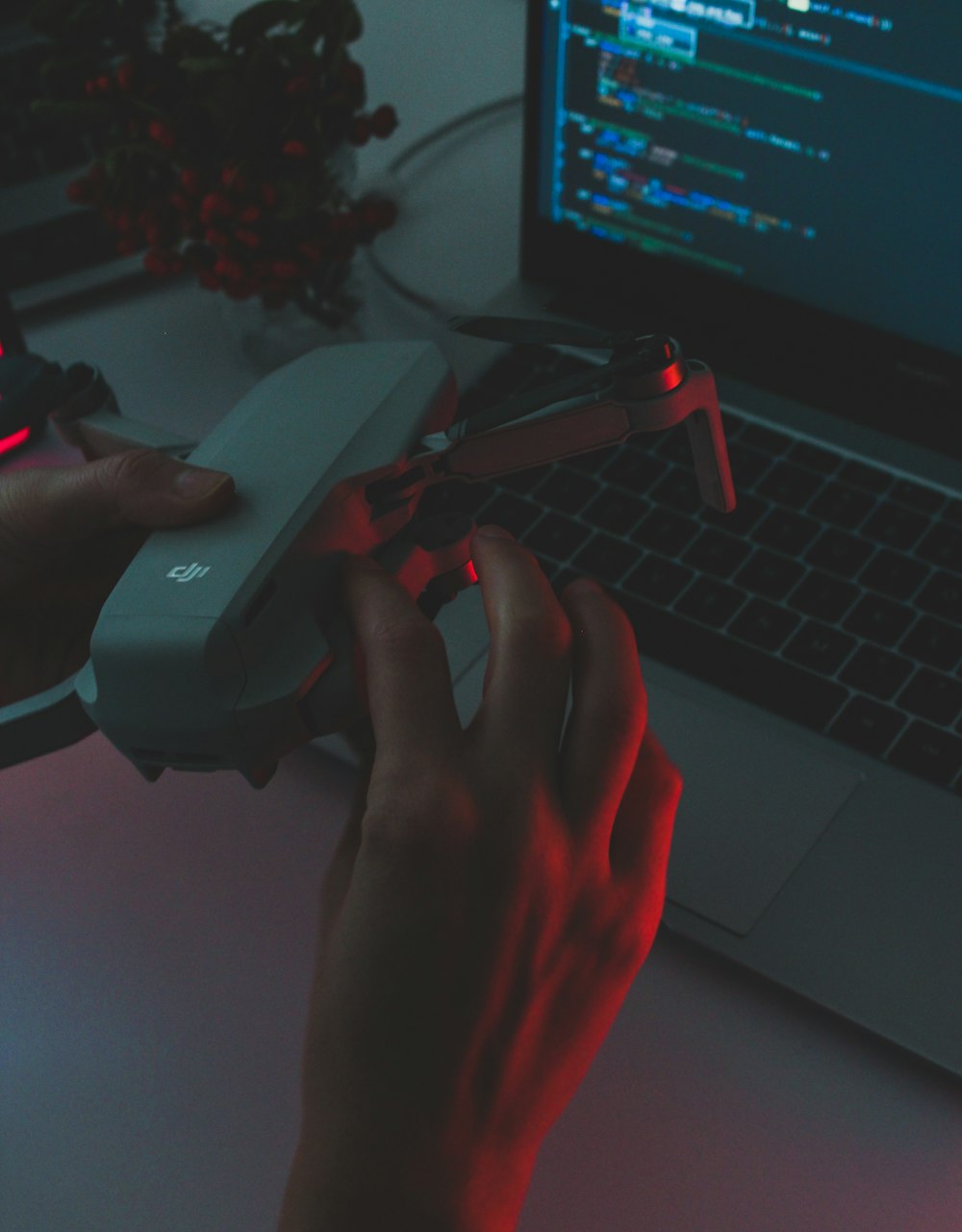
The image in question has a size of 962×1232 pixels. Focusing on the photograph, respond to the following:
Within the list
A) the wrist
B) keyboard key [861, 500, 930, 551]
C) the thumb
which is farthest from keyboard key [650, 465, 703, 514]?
the wrist

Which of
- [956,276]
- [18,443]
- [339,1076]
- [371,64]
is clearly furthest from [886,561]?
[371,64]

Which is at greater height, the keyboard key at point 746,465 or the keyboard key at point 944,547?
the keyboard key at point 746,465

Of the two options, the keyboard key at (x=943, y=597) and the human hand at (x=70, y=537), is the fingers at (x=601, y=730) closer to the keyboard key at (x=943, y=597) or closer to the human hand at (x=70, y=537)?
the human hand at (x=70, y=537)

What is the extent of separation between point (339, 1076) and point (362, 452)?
0.24 meters

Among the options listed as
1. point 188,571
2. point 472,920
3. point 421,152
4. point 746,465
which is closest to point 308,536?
point 188,571

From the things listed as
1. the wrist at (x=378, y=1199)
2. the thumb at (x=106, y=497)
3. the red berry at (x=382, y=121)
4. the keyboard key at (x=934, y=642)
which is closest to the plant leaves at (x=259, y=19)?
the red berry at (x=382, y=121)

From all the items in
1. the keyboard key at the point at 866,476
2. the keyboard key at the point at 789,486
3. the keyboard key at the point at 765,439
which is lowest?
the keyboard key at the point at 789,486

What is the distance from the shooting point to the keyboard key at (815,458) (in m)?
0.78

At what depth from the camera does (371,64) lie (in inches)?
45.4

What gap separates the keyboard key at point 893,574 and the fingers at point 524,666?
0.29 m

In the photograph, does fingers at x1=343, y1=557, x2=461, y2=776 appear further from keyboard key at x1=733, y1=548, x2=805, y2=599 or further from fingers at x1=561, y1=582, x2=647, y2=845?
keyboard key at x1=733, y1=548, x2=805, y2=599

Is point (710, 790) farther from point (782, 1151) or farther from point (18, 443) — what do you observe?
point (18, 443)

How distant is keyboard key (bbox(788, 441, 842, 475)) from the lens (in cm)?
78

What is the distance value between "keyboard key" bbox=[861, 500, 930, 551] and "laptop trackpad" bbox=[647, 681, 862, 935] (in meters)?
0.16
